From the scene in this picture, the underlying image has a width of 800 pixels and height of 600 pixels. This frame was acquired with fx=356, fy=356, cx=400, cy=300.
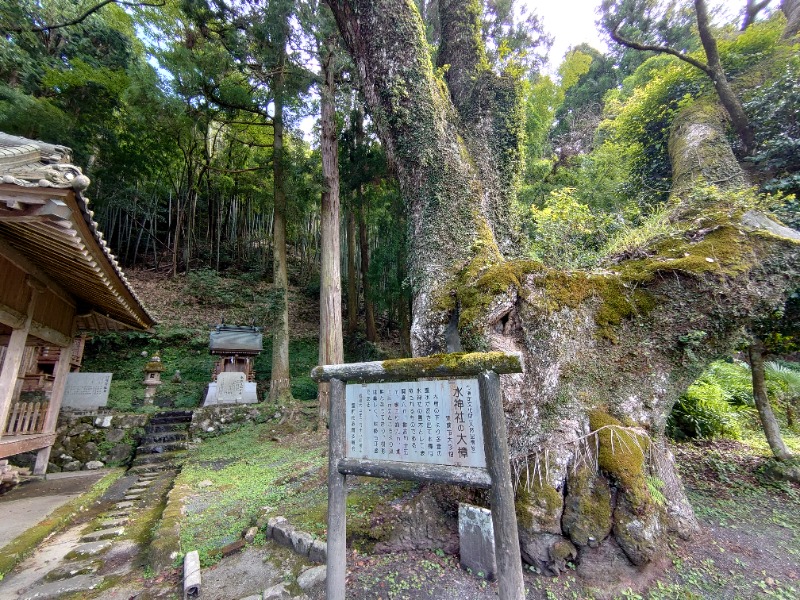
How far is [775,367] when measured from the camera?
6.02m

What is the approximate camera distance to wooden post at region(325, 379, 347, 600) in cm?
198

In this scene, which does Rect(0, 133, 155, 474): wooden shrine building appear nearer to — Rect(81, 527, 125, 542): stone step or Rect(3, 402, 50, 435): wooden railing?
Rect(3, 402, 50, 435): wooden railing

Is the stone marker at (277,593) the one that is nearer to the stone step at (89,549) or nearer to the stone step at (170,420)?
the stone step at (89,549)

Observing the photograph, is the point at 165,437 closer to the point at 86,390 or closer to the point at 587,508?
the point at 86,390

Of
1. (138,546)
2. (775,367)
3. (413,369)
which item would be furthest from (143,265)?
(775,367)

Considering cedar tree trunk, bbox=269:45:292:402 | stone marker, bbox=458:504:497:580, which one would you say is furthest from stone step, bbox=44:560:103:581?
cedar tree trunk, bbox=269:45:292:402

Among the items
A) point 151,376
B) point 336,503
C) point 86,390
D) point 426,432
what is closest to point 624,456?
point 426,432

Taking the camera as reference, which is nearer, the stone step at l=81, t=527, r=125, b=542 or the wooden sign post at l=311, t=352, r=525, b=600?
the wooden sign post at l=311, t=352, r=525, b=600

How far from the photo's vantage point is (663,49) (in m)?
6.12

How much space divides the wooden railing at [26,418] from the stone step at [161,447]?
4.84ft

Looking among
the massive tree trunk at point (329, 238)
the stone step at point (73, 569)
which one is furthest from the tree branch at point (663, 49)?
the stone step at point (73, 569)

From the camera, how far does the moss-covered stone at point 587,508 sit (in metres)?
2.27

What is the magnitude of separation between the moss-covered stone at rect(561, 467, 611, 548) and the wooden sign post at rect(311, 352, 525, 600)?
0.92 meters

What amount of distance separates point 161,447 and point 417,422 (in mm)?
6713
